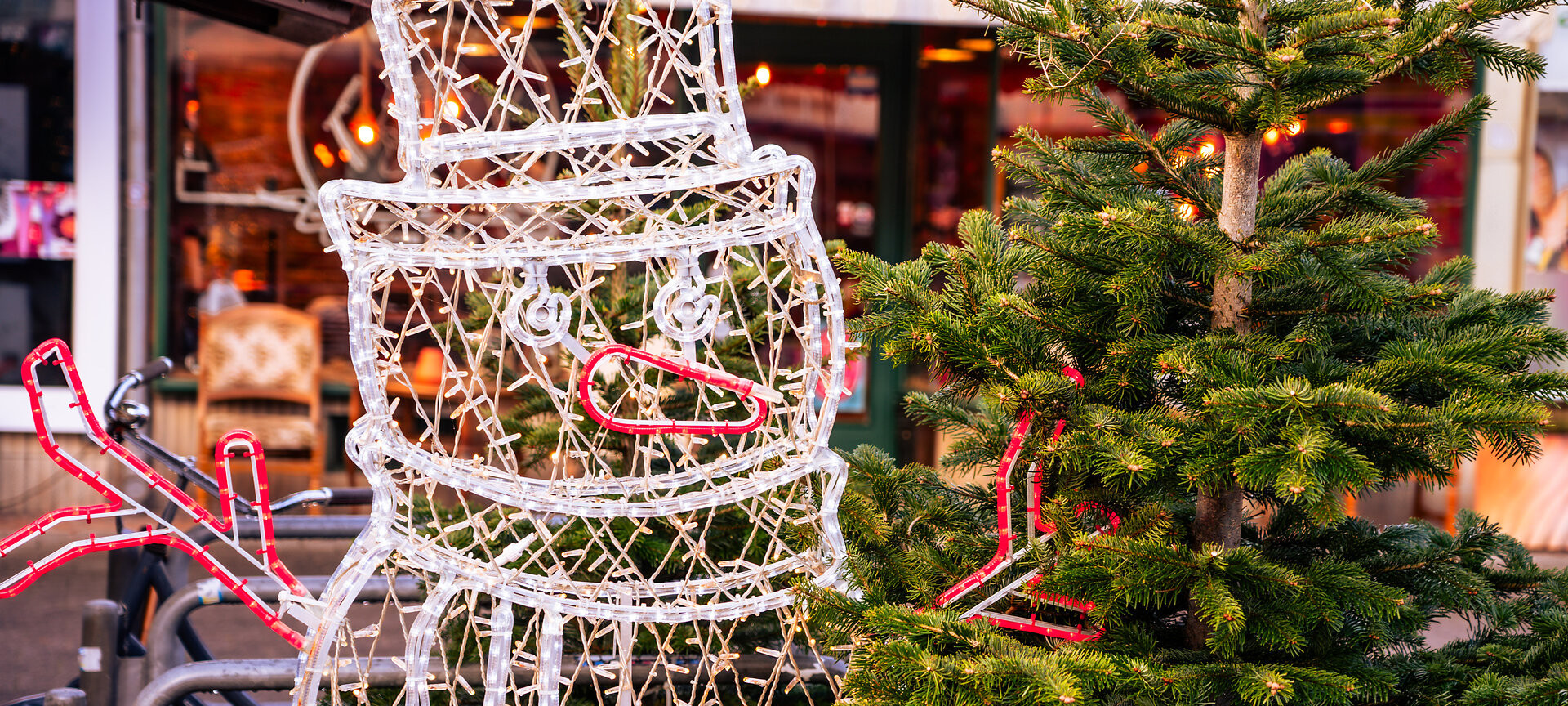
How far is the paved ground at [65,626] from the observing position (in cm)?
427

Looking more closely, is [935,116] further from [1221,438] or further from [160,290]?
[1221,438]

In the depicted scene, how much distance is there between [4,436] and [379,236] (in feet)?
18.3

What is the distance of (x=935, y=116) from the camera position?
6.34m

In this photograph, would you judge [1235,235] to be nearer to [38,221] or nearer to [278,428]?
[278,428]

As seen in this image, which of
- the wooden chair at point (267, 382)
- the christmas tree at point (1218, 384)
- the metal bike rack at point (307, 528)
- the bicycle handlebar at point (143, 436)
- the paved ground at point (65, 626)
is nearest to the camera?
the christmas tree at point (1218, 384)

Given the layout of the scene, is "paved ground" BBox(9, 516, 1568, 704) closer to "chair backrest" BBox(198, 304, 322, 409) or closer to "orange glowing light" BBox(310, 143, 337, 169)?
"chair backrest" BBox(198, 304, 322, 409)

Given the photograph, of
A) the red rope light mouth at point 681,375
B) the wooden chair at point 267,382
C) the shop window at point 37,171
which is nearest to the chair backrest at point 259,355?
the wooden chair at point 267,382

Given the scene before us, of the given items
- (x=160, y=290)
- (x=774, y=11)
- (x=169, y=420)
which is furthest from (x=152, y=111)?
(x=774, y=11)

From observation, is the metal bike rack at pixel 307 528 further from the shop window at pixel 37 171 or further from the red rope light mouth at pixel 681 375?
the shop window at pixel 37 171

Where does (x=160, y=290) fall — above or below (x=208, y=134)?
below

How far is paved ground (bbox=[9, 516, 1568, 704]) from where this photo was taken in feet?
14.0

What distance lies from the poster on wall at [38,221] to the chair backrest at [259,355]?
837mm

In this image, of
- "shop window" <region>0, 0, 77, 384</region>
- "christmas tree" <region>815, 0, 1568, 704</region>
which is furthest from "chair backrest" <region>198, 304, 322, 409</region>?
"christmas tree" <region>815, 0, 1568, 704</region>

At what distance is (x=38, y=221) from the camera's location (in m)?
5.87
